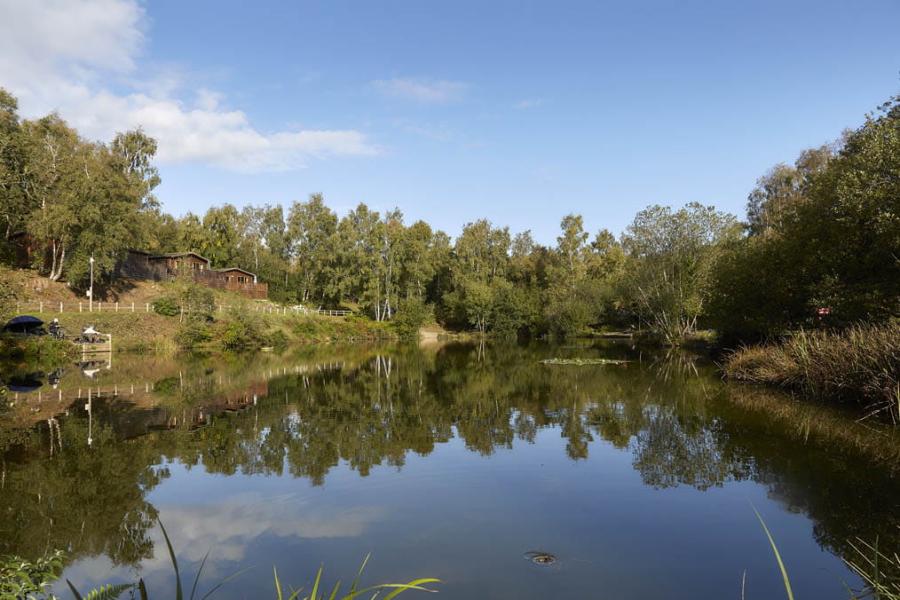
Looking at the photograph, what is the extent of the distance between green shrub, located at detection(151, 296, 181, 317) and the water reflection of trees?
25419 mm

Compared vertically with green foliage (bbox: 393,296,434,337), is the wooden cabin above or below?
above

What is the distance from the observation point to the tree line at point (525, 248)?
2244cm

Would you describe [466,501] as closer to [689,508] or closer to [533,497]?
[533,497]

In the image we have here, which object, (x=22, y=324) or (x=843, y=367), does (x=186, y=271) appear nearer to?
(x=22, y=324)

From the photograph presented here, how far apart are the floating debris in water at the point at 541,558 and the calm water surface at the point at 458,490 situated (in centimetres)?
7

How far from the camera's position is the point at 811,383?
1956cm

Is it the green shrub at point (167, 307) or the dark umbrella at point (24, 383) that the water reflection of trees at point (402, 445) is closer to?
the dark umbrella at point (24, 383)

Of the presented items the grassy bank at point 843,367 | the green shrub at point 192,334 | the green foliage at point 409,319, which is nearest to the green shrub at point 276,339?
the green shrub at point 192,334

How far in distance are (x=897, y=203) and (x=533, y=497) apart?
18316 mm

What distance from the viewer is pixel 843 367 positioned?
59.4 feet

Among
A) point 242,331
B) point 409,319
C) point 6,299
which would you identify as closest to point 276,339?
point 242,331

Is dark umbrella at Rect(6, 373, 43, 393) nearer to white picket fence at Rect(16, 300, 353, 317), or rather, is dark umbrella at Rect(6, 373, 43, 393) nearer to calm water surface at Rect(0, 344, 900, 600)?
calm water surface at Rect(0, 344, 900, 600)

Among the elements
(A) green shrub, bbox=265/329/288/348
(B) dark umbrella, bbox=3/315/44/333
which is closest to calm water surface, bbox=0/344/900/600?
(B) dark umbrella, bbox=3/315/44/333

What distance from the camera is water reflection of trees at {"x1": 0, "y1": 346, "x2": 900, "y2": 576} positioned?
28.7 ft
